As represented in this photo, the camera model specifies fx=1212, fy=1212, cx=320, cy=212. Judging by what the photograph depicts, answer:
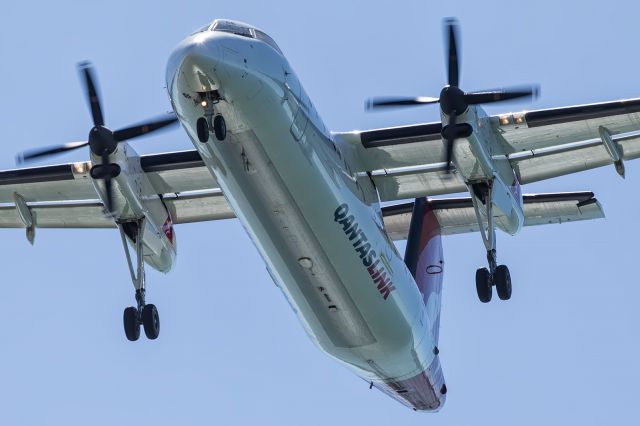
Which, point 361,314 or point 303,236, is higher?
point 303,236

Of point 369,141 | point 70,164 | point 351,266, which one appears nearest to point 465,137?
point 369,141

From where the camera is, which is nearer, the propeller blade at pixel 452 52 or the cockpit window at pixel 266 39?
the cockpit window at pixel 266 39

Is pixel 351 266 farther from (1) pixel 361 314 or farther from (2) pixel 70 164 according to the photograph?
(2) pixel 70 164

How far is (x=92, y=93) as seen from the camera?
2358cm

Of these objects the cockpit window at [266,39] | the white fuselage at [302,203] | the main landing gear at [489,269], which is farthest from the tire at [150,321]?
the cockpit window at [266,39]

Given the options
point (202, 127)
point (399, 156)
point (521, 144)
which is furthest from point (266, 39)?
point (521, 144)

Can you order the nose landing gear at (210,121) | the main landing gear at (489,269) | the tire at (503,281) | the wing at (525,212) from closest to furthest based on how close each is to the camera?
1. the nose landing gear at (210,121)
2. the main landing gear at (489,269)
3. the tire at (503,281)
4. the wing at (525,212)

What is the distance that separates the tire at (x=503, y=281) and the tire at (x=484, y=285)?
0.19m

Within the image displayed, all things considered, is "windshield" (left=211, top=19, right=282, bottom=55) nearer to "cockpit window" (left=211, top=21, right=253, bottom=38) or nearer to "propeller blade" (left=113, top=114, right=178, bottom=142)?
"cockpit window" (left=211, top=21, right=253, bottom=38)

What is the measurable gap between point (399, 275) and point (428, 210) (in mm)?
4119

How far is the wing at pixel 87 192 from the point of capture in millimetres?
24078

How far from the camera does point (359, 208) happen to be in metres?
21.7

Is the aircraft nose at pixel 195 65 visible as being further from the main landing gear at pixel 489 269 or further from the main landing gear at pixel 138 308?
the main landing gear at pixel 489 269

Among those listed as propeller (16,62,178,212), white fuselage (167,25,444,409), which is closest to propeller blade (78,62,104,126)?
propeller (16,62,178,212)
